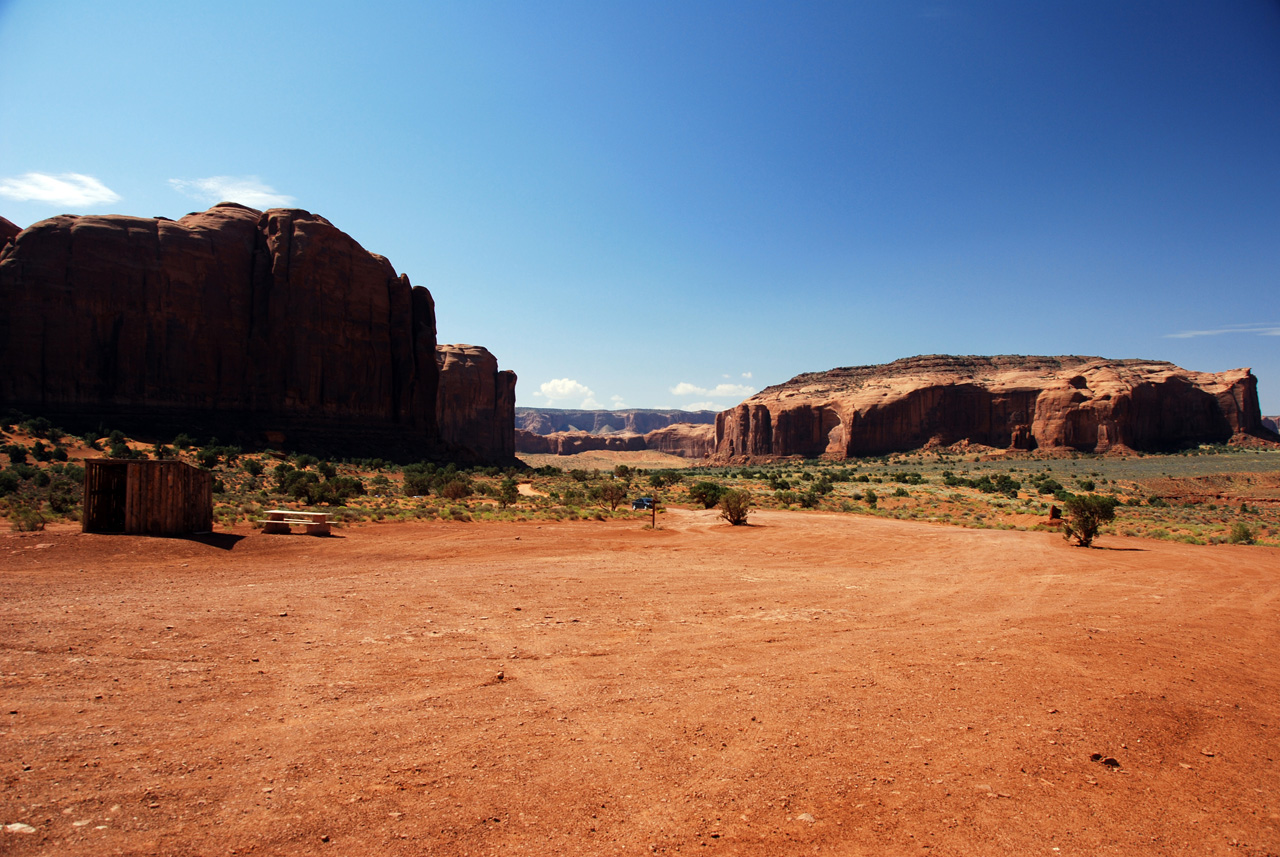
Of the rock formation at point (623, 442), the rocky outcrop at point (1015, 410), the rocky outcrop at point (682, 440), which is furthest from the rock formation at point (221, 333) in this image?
the rocky outcrop at point (682, 440)

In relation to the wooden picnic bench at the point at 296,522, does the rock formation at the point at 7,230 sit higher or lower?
higher

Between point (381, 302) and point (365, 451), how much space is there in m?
14.9

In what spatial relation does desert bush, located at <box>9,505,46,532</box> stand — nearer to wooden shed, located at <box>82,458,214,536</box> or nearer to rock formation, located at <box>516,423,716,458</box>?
wooden shed, located at <box>82,458,214,536</box>

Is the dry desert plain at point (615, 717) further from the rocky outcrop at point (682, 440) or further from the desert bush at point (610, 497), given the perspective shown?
the rocky outcrop at point (682, 440)

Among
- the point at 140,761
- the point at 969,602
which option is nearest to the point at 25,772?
the point at 140,761

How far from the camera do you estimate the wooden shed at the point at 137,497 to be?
44.9 feet

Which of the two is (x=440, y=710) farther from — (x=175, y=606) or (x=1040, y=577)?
(x=1040, y=577)

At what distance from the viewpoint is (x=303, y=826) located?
3670 mm

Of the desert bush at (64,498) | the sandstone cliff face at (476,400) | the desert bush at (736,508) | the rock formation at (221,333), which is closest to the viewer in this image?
the desert bush at (64,498)

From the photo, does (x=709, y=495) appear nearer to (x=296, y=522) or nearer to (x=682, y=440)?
(x=296, y=522)

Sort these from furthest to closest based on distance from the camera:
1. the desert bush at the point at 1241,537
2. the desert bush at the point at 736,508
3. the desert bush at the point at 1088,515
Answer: the desert bush at the point at 736,508 → the desert bush at the point at 1241,537 → the desert bush at the point at 1088,515

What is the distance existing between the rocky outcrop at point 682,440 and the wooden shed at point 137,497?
424ft

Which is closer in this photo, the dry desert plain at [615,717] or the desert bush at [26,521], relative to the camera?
the dry desert plain at [615,717]

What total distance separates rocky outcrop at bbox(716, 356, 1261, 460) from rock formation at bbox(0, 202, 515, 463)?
208 feet
